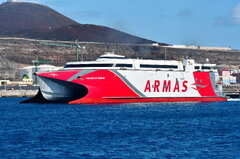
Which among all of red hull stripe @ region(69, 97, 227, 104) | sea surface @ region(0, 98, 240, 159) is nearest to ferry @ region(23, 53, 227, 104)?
red hull stripe @ region(69, 97, 227, 104)

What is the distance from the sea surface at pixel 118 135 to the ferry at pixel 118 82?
11.3m

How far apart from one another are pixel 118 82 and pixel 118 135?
2869cm

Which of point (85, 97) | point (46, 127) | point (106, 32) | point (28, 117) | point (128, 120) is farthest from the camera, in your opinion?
point (106, 32)

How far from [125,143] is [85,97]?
1216 inches

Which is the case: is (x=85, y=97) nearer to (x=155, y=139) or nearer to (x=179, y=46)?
(x=155, y=139)

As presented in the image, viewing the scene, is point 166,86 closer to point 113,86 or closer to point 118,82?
point 118,82

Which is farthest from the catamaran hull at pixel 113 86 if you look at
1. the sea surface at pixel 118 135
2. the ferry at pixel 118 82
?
the sea surface at pixel 118 135

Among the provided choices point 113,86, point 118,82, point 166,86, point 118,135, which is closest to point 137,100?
point 118,82

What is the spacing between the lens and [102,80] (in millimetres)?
62719

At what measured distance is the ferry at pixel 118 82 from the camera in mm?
62219

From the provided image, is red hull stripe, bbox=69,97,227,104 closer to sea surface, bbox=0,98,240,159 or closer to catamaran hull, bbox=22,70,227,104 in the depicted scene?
catamaran hull, bbox=22,70,227,104

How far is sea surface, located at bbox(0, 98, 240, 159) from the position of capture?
2889 cm

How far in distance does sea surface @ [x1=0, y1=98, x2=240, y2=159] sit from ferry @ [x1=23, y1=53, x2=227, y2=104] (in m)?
11.3

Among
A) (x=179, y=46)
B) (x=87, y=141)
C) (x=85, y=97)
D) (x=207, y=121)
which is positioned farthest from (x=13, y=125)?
(x=179, y=46)
